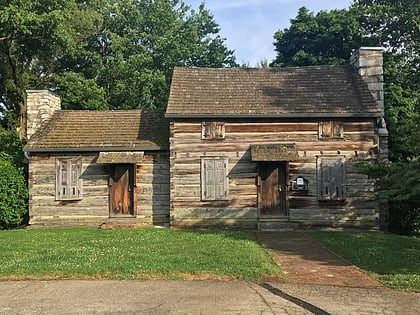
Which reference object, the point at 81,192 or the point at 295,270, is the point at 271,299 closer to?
the point at 295,270

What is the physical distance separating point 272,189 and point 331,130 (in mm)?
3158

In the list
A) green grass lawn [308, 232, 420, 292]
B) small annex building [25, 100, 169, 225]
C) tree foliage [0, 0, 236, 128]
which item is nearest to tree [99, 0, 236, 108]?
tree foliage [0, 0, 236, 128]

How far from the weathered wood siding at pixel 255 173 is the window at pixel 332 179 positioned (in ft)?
0.63

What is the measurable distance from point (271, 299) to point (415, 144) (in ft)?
19.3

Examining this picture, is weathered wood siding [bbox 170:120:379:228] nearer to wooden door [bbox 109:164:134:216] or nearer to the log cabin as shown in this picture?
the log cabin

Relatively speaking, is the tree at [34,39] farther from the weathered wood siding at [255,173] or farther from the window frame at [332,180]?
the window frame at [332,180]

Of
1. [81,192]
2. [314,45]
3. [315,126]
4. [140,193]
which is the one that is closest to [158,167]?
[140,193]

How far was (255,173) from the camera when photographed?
53.6ft

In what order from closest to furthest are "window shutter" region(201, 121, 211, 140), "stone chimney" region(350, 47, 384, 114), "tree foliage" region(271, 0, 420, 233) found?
"window shutter" region(201, 121, 211, 140) → "stone chimney" region(350, 47, 384, 114) → "tree foliage" region(271, 0, 420, 233)

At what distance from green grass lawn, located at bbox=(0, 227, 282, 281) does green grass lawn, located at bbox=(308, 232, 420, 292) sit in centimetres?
217

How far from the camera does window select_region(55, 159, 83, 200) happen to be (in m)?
17.0

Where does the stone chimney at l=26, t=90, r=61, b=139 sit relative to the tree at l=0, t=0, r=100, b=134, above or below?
below

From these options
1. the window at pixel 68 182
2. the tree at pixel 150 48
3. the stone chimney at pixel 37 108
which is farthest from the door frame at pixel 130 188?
the tree at pixel 150 48

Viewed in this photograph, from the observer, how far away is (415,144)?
34.4 ft
